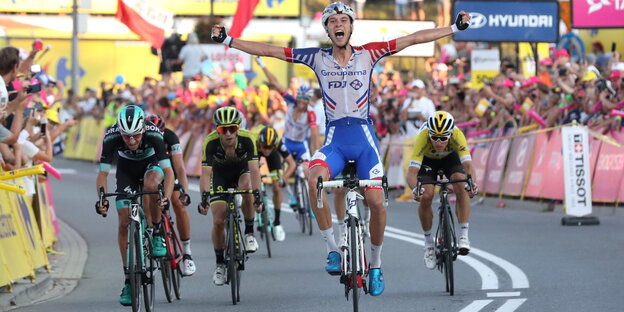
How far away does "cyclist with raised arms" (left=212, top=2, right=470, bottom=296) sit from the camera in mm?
11461

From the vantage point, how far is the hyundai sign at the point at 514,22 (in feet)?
87.0

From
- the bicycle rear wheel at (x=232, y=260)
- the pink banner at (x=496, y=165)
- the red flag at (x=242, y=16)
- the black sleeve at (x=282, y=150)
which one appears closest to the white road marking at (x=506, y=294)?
the bicycle rear wheel at (x=232, y=260)

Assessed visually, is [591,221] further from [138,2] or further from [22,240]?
[138,2]

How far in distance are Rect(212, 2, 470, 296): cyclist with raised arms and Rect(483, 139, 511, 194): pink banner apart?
13.7 metres

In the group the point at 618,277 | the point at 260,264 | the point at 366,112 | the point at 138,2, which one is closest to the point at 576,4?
the point at 260,264

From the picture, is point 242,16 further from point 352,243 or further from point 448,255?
point 352,243

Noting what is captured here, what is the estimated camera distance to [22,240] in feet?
46.9

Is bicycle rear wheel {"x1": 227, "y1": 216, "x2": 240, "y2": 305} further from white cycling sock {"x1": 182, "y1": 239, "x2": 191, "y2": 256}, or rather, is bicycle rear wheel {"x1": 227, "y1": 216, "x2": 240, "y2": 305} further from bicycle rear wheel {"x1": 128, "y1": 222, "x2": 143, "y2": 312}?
bicycle rear wheel {"x1": 128, "y1": 222, "x2": 143, "y2": 312}

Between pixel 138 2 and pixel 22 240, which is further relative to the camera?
pixel 138 2

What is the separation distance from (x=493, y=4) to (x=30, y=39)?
103ft

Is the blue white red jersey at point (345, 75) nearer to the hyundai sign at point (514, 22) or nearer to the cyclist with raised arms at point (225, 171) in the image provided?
the cyclist with raised arms at point (225, 171)

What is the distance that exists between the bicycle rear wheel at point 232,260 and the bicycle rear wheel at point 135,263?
1020 mm

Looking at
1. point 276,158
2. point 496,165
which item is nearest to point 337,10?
point 276,158

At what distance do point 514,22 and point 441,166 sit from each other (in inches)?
513
